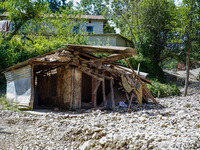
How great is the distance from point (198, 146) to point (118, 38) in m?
22.2

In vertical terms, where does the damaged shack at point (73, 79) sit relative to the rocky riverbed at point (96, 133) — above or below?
above

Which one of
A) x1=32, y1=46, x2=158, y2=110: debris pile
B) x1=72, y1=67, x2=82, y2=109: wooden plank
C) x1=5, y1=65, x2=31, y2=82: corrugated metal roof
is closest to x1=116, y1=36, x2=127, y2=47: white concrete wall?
x1=32, y1=46, x2=158, y2=110: debris pile

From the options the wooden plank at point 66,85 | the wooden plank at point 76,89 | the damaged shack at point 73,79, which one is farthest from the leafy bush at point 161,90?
the wooden plank at point 66,85

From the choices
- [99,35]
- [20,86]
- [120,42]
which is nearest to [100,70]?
[20,86]

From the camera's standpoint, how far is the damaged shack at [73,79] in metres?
9.00

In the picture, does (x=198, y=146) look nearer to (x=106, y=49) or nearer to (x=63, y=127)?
(x=63, y=127)

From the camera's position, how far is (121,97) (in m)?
10.8

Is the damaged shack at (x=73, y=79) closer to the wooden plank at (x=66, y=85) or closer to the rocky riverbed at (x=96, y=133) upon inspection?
the wooden plank at (x=66, y=85)

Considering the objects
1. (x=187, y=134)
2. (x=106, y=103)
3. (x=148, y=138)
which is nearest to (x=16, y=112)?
(x=106, y=103)

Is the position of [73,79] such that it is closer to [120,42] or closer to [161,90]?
[161,90]

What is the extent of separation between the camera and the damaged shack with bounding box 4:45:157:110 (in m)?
9.00

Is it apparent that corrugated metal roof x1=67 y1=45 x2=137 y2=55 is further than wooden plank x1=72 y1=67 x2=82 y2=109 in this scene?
No

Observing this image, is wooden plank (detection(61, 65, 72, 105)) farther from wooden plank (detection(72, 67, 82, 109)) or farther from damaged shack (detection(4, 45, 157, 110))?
wooden plank (detection(72, 67, 82, 109))

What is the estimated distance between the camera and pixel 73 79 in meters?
9.20
